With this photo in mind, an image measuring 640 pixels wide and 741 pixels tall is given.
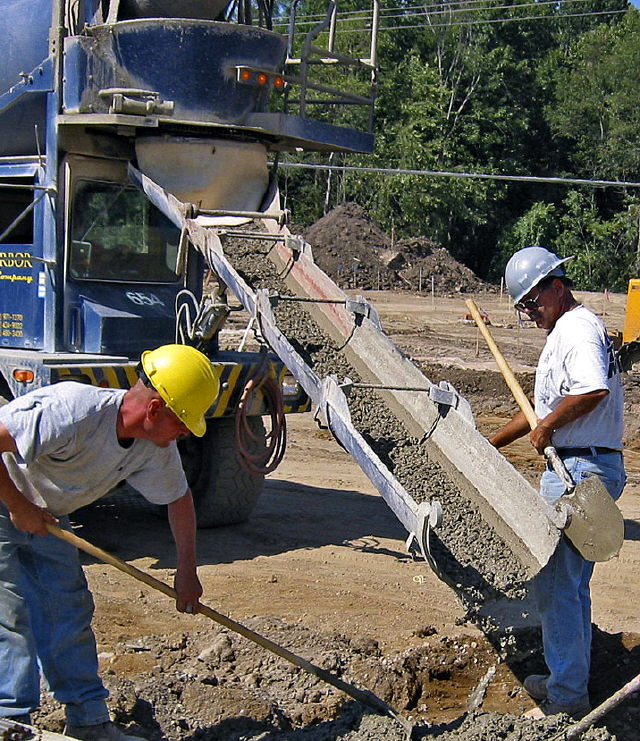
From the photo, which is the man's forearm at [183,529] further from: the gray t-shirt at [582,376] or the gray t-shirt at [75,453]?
the gray t-shirt at [582,376]

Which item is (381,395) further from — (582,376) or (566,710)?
(566,710)

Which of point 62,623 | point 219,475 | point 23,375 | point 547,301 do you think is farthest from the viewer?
point 219,475

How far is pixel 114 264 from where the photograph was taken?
7496 mm

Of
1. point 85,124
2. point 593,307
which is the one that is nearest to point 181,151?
point 85,124

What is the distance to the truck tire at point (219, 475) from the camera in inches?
304

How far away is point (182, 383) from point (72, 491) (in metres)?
0.67

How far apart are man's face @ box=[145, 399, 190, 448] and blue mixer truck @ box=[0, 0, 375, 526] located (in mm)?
3010

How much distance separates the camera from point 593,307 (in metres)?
27.4

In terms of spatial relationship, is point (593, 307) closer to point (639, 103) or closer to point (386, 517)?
point (639, 103)

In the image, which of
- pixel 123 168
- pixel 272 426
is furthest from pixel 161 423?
Result: pixel 123 168

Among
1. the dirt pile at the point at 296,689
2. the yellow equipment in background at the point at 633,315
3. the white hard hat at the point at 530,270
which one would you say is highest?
the white hard hat at the point at 530,270

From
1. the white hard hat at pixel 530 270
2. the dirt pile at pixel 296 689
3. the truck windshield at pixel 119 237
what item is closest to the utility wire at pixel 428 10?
the truck windshield at pixel 119 237

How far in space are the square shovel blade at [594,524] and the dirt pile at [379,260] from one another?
26428 millimetres

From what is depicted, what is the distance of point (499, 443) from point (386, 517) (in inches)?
133
